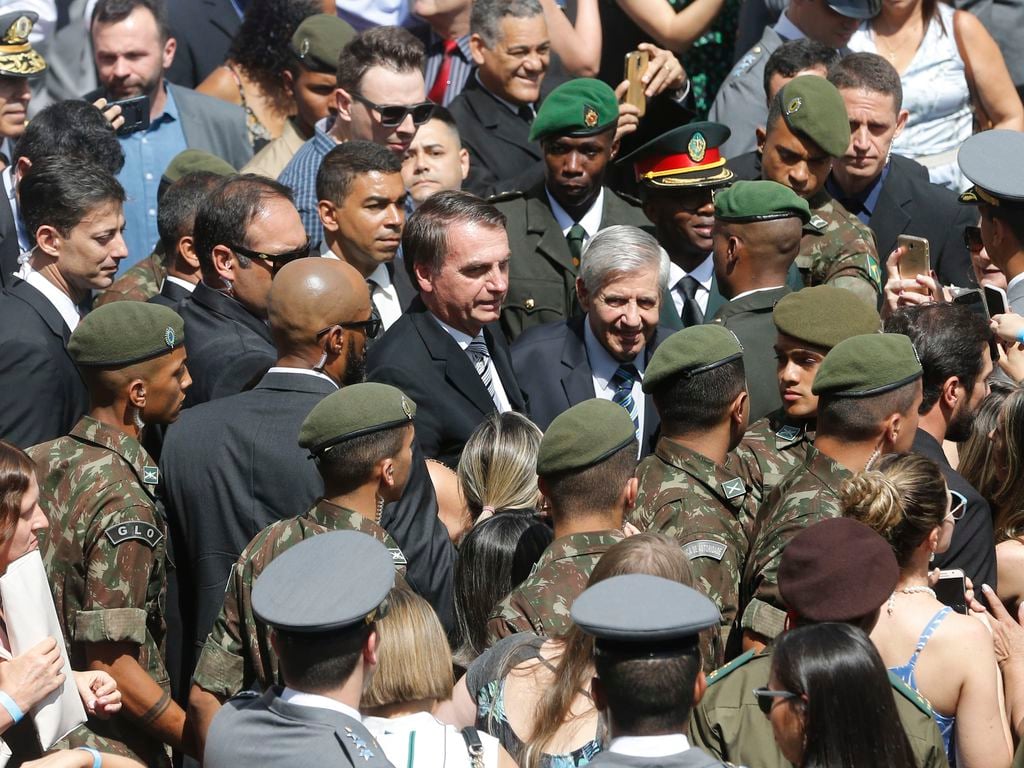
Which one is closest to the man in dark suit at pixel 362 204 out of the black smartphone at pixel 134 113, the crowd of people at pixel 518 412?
the crowd of people at pixel 518 412

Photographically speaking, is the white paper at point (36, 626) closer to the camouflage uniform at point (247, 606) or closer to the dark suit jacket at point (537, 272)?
the camouflage uniform at point (247, 606)

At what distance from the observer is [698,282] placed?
24.3ft

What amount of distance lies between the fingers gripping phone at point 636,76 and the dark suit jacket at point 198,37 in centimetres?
306

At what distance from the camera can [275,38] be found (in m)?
9.22

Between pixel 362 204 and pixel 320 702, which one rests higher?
pixel 320 702

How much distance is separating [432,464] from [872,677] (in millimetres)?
2565

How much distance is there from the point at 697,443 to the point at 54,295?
2717 millimetres

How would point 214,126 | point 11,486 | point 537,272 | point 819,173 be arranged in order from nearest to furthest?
point 11,486
point 819,173
point 537,272
point 214,126

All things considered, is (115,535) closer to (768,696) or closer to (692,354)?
(692,354)

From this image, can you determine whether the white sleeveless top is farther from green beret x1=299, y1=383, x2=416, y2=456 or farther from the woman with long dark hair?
the woman with long dark hair

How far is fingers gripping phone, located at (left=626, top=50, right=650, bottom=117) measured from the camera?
8211mm

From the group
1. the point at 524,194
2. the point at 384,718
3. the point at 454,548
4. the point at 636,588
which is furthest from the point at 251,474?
the point at 524,194

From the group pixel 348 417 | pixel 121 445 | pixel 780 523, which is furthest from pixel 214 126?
pixel 780 523

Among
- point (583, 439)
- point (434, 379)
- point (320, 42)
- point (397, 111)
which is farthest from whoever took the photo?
point (320, 42)
